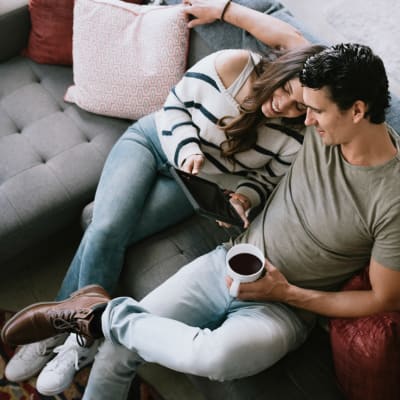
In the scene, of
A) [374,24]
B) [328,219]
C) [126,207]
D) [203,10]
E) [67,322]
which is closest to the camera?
[328,219]

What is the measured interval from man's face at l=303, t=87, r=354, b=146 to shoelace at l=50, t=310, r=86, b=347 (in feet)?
2.81

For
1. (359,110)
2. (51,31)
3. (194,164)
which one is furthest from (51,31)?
(359,110)

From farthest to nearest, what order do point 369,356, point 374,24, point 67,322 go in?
1. point 374,24
2. point 67,322
3. point 369,356

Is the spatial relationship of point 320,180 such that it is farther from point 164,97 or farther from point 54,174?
point 54,174

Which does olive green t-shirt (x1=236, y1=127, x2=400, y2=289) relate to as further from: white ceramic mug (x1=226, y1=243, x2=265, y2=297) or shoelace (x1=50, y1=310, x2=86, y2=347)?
shoelace (x1=50, y1=310, x2=86, y2=347)

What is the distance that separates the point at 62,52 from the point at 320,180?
48.6 inches

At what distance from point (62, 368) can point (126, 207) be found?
548 millimetres

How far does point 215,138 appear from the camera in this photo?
1.61 metres

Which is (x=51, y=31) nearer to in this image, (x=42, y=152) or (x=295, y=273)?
(x=42, y=152)

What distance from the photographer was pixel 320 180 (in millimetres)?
1443

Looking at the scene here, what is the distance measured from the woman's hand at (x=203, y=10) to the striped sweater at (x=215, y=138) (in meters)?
0.27

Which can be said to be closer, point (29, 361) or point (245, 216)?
point (245, 216)

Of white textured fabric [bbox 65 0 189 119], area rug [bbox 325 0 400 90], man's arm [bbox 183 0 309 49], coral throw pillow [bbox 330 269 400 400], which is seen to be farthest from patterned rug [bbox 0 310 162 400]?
area rug [bbox 325 0 400 90]

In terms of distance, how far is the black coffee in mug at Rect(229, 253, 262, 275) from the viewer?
1350 mm
